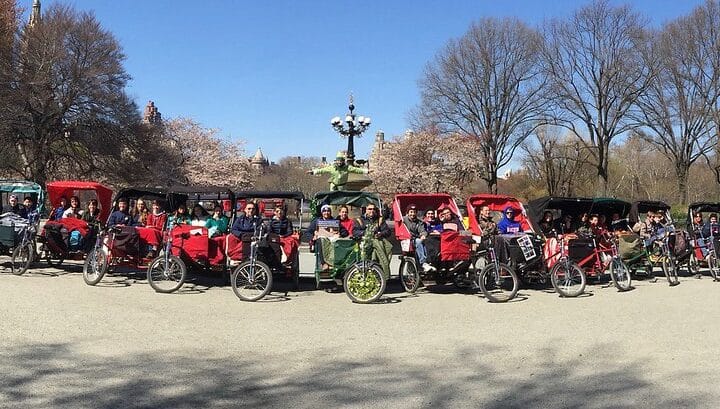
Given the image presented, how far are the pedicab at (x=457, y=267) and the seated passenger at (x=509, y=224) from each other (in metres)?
1.29

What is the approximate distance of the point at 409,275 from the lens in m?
10.4

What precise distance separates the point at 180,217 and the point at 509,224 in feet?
21.3

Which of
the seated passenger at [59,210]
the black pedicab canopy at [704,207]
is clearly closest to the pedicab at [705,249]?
the black pedicab canopy at [704,207]

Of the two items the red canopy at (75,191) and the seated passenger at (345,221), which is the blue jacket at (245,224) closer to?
the seated passenger at (345,221)

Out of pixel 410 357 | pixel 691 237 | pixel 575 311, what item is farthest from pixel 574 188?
pixel 410 357

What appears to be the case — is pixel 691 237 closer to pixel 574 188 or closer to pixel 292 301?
pixel 292 301

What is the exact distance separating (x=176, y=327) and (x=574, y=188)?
2030 inches

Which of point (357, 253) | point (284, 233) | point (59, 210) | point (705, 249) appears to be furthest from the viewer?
point (705, 249)

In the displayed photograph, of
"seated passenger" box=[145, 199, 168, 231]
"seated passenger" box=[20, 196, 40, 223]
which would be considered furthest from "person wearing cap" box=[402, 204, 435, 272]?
"seated passenger" box=[20, 196, 40, 223]

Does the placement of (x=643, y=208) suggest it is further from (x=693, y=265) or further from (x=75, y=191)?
(x=75, y=191)

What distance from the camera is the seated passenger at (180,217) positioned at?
10780 mm

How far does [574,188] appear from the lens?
53.6 m

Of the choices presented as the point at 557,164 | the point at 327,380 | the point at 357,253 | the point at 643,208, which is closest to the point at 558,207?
the point at 643,208

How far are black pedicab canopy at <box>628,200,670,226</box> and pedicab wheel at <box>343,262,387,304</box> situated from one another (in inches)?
282
